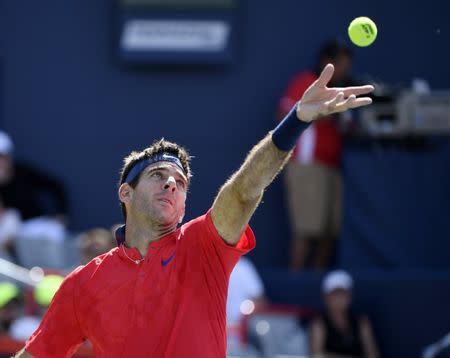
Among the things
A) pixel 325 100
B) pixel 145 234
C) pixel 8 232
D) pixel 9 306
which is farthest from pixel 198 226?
pixel 8 232

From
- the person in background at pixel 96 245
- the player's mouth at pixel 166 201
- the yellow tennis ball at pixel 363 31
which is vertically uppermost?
the yellow tennis ball at pixel 363 31

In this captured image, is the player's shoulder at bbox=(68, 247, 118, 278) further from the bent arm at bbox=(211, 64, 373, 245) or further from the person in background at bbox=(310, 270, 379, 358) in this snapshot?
the person in background at bbox=(310, 270, 379, 358)

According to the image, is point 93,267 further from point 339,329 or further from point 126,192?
point 339,329

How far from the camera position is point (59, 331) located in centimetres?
443

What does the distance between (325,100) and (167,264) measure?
2.91ft

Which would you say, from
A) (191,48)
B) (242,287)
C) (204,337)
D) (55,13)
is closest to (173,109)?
(191,48)

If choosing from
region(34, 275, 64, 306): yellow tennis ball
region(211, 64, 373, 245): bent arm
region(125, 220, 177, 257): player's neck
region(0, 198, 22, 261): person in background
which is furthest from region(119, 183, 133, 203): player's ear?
region(0, 198, 22, 261): person in background

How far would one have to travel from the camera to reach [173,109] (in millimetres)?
10250

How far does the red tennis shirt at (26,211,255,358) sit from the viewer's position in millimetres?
4074

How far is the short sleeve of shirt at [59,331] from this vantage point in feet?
14.4

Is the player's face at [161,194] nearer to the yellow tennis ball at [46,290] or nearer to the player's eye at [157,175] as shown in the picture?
the player's eye at [157,175]

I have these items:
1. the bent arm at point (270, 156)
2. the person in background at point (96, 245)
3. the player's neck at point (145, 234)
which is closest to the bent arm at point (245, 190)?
the bent arm at point (270, 156)

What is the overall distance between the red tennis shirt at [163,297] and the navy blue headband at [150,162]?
277mm

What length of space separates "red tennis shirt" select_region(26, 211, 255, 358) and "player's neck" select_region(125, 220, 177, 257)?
3cm
